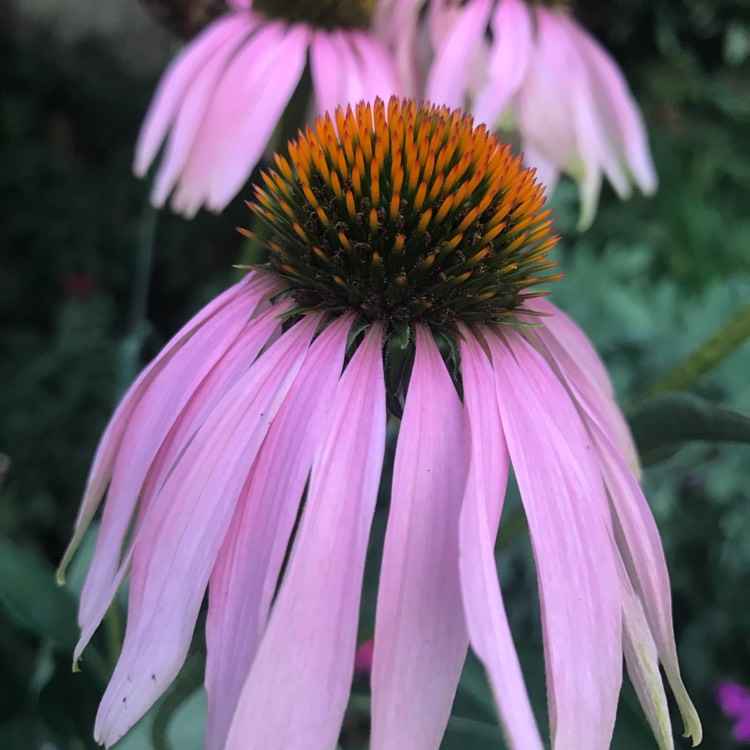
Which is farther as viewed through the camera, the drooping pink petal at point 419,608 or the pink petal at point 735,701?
the pink petal at point 735,701

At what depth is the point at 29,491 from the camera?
4.56ft

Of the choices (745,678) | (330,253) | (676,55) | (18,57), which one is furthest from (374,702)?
(18,57)

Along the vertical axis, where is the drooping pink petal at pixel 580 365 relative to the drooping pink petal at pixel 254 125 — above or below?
below

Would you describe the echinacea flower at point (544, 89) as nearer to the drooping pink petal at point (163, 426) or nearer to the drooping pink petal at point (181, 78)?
the drooping pink petal at point (181, 78)

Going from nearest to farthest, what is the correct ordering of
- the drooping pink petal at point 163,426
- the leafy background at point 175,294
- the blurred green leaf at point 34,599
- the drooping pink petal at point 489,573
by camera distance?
the drooping pink petal at point 489,573
the drooping pink petal at point 163,426
the blurred green leaf at point 34,599
the leafy background at point 175,294

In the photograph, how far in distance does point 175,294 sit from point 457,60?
1.61 meters

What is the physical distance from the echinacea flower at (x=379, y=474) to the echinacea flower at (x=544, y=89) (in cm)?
16

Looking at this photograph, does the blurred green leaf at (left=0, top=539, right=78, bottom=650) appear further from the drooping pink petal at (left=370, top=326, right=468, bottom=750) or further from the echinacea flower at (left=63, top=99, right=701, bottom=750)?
the drooping pink petal at (left=370, top=326, right=468, bottom=750)

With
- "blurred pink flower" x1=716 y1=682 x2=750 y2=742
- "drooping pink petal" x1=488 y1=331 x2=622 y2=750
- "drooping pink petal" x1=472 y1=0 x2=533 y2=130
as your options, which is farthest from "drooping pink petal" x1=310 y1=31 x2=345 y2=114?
"blurred pink flower" x1=716 y1=682 x2=750 y2=742

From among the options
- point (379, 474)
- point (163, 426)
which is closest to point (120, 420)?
point (163, 426)

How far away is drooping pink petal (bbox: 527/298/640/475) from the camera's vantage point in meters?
0.43

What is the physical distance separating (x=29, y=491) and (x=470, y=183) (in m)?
1.17

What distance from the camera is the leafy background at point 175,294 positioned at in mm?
641

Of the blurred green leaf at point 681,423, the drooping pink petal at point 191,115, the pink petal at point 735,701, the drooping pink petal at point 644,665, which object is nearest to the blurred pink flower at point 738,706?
the pink petal at point 735,701
